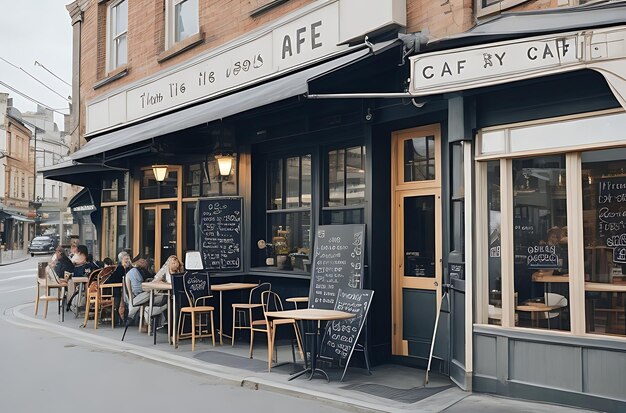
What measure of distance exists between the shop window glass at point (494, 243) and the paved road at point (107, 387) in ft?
6.50

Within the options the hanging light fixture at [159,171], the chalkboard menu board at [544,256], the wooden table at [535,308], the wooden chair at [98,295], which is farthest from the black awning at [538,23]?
the wooden chair at [98,295]

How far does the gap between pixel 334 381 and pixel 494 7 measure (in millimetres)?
4800

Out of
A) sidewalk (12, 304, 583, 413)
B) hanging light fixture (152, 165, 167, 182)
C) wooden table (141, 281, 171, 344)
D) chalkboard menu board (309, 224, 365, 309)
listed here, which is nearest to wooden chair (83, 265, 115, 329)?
sidewalk (12, 304, 583, 413)

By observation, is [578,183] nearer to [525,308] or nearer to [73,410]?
[525,308]

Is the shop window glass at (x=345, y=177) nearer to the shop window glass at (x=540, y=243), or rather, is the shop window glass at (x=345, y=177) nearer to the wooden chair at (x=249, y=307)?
the wooden chair at (x=249, y=307)

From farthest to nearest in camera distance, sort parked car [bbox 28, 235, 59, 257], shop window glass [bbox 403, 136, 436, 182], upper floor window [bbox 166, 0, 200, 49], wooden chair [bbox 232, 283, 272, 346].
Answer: parked car [bbox 28, 235, 59, 257]
upper floor window [bbox 166, 0, 200, 49]
wooden chair [bbox 232, 283, 272, 346]
shop window glass [bbox 403, 136, 436, 182]

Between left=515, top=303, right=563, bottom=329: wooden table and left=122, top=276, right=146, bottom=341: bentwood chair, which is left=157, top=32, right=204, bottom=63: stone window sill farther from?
left=515, top=303, right=563, bottom=329: wooden table

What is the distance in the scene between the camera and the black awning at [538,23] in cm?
571

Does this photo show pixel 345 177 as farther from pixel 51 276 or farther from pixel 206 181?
pixel 51 276

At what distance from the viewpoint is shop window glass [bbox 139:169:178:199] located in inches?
520

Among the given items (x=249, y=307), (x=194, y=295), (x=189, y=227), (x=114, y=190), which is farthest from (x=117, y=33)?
(x=249, y=307)

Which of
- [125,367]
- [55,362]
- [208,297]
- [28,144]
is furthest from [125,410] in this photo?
[28,144]

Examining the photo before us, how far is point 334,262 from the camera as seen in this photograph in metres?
8.85

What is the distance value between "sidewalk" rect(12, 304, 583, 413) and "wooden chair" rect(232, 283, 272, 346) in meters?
0.33
